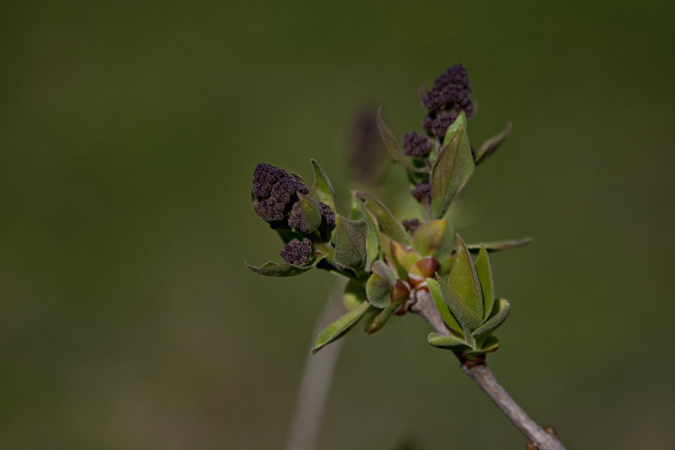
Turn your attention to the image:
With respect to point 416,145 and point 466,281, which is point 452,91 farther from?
point 466,281

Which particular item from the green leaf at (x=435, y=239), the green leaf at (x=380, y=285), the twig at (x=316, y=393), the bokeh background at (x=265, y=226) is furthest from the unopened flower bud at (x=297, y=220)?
the bokeh background at (x=265, y=226)

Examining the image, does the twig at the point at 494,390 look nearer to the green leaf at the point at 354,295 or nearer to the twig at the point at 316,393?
the green leaf at the point at 354,295

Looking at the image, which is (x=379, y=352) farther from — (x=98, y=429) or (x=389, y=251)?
(x=389, y=251)

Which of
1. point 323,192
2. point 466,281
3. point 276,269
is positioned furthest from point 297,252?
point 466,281

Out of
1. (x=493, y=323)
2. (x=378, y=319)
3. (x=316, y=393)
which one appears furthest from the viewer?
(x=316, y=393)

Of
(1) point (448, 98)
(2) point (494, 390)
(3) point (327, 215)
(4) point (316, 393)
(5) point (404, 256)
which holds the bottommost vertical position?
(4) point (316, 393)

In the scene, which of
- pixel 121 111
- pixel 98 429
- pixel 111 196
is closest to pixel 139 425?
pixel 98 429
